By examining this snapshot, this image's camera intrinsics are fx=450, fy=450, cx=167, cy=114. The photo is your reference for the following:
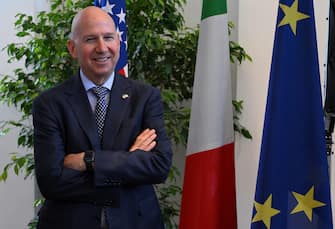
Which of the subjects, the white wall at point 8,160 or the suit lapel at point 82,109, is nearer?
the suit lapel at point 82,109

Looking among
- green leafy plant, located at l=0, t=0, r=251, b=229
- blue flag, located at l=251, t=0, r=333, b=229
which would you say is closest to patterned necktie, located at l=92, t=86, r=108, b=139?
blue flag, located at l=251, t=0, r=333, b=229

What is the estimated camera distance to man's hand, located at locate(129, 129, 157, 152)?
154cm

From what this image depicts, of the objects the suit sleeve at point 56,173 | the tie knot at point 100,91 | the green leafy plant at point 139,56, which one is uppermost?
the green leafy plant at point 139,56

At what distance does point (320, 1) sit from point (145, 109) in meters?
1.32

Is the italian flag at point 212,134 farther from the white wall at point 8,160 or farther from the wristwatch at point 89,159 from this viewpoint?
the white wall at point 8,160

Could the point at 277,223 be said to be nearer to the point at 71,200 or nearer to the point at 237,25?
the point at 71,200

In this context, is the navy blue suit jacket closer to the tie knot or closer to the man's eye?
the tie knot

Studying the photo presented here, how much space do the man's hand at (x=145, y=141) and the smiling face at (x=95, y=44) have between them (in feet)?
0.81

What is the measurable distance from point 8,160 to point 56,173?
188 cm

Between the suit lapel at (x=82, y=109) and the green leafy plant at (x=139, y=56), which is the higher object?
the green leafy plant at (x=139, y=56)

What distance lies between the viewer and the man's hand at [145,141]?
154 cm

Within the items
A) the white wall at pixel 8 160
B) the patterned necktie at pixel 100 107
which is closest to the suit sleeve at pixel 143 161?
the patterned necktie at pixel 100 107

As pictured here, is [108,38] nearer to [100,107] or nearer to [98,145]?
[100,107]

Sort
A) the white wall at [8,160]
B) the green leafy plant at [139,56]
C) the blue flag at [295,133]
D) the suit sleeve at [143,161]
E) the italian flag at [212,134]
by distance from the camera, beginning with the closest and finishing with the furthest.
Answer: the suit sleeve at [143,161], the blue flag at [295,133], the italian flag at [212,134], the green leafy plant at [139,56], the white wall at [8,160]
